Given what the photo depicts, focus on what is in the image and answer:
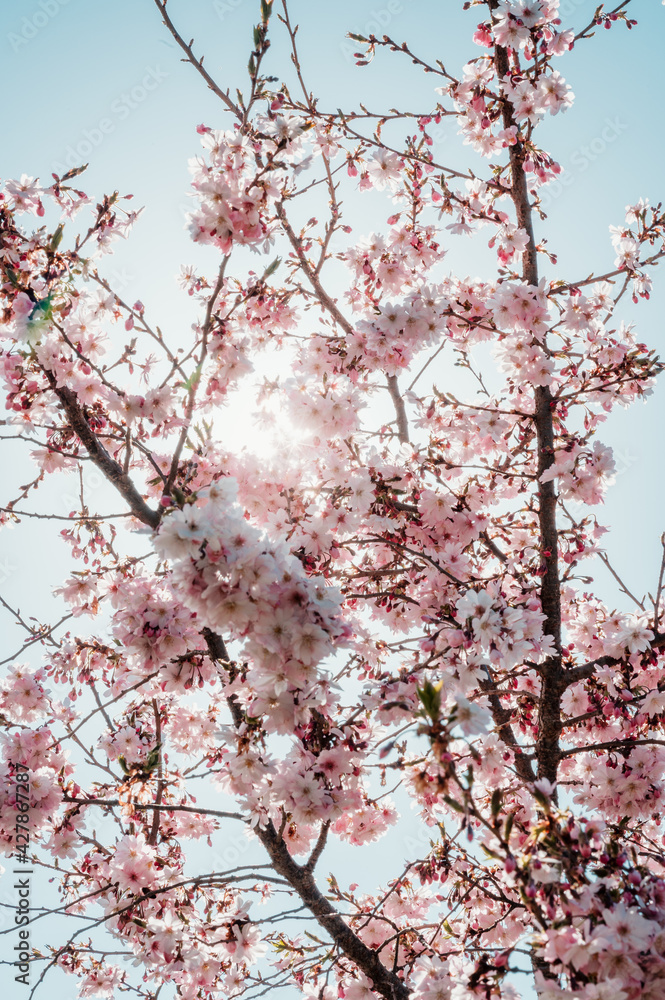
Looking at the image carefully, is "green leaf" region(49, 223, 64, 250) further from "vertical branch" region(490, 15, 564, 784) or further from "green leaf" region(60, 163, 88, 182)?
"vertical branch" region(490, 15, 564, 784)

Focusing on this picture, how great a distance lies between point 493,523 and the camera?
4984mm

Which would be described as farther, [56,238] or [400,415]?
[400,415]

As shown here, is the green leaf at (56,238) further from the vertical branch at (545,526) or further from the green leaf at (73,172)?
the vertical branch at (545,526)

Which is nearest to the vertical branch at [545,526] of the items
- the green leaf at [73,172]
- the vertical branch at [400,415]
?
the vertical branch at [400,415]

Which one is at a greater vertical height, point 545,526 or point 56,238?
point 56,238

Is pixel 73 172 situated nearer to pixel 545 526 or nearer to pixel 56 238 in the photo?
pixel 56 238

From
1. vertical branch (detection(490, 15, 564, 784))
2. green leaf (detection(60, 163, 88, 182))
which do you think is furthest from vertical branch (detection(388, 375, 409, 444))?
green leaf (detection(60, 163, 88, 182))

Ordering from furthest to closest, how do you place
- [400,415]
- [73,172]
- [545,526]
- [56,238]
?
[400,415] → [545,526] → [73,172] → [56,238]

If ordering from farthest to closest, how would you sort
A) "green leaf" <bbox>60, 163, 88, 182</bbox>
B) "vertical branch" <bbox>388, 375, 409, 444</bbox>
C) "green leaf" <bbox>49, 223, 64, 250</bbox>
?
"vertical branch" <bbox>388, 375, 409, 444</bbox> < "green leaf" <bbox>60, 163, 88, 182</bbox> < "green leaf" <bbox>49, 223, 64, 250</bbox>

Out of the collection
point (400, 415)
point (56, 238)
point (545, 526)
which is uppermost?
point (400, 415)

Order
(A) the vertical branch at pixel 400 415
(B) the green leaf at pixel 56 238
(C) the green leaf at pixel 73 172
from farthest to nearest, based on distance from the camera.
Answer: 1. (A) the vertical branch at pixel 400 415
2. (C) the green leaf at pixel 73 172
3. (B) the green leaf at pixel 56 238

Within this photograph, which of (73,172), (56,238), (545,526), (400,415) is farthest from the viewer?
(400,415)

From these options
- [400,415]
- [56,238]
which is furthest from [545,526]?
[56,238]

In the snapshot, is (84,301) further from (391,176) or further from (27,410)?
(391,176)
